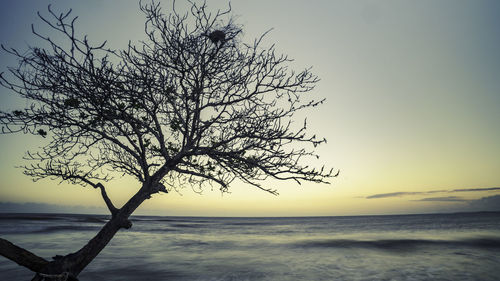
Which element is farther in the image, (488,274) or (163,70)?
(488,274)

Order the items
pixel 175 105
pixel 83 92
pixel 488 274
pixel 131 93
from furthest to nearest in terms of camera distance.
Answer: pixel 488 274 → pixel 175 105 → pixel 131 93 → pixel 83 92

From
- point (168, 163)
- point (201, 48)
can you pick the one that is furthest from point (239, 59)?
point (168, 163)

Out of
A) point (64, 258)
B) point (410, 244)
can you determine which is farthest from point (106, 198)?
point (410, 244)

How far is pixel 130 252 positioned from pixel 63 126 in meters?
18.7

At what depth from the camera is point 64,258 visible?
532cm

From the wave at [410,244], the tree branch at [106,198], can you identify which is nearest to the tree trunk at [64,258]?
the tree branch at [106,198]

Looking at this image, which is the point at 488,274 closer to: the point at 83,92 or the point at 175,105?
the point at 175,105

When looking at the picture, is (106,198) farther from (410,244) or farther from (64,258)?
(410,244)

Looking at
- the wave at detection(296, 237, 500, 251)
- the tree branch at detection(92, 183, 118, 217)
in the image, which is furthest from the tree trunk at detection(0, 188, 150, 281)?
the wave at detection(296, 237, 500, 251)

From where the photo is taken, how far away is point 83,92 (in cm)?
469

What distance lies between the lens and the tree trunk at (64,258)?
16.3 feet

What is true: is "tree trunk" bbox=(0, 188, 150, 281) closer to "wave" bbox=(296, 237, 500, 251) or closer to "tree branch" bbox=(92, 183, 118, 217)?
"tree branch" bbox=(92, 183, 118, 217)

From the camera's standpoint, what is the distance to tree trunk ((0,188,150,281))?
4965mm

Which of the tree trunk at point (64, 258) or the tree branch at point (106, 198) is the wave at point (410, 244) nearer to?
the tree branch at point (106, 198)
